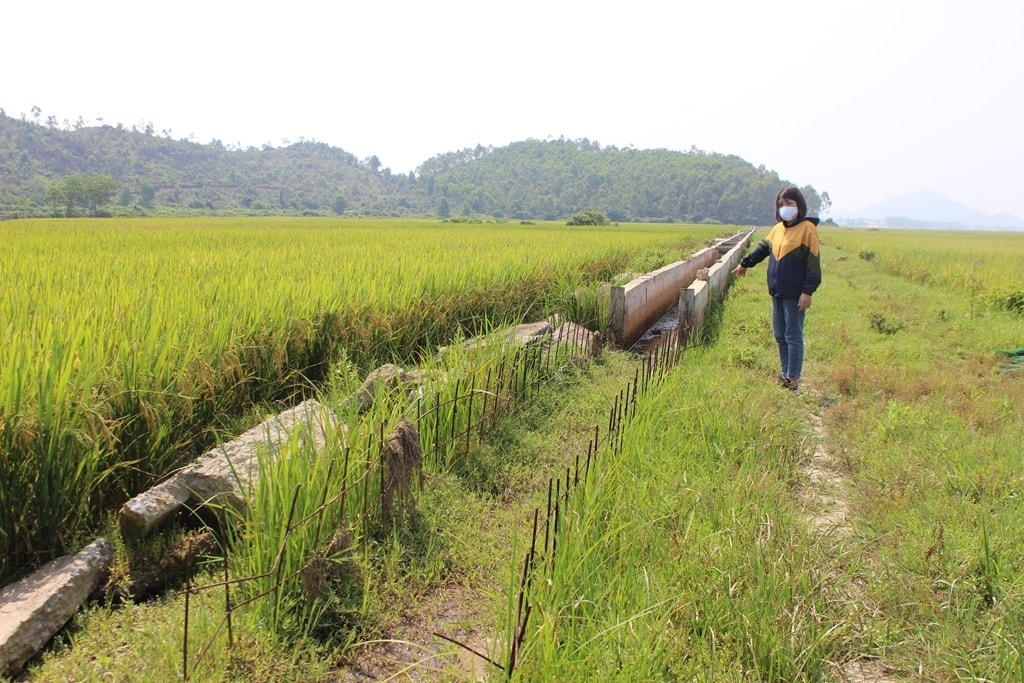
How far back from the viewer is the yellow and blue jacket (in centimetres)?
454

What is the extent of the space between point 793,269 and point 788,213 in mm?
433

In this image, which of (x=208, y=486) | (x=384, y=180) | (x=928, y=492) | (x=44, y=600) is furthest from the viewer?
(x=384, y=180)

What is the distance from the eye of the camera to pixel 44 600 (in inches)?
65.2

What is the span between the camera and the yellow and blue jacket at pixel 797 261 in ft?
14.9

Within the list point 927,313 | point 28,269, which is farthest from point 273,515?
point 927,313

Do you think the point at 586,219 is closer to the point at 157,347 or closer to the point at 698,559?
the point at 157,347

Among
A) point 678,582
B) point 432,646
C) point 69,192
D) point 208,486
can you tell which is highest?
point 69,192

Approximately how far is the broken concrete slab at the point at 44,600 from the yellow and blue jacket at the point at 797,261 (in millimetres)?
4454

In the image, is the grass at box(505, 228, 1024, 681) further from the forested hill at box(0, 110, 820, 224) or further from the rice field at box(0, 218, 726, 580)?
the forested hill at box(0, 110, 820, 224)

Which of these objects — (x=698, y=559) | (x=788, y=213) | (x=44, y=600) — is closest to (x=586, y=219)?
(x=788, y=213)

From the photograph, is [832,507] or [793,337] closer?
[832,507]

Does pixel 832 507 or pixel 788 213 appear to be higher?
pixel 788 213

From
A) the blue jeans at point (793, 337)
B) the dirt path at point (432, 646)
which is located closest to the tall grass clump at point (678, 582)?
the dirt path at point (432, 646)

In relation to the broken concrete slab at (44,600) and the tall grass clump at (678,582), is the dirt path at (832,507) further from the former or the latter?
the broken concrete slab at (44,600)
